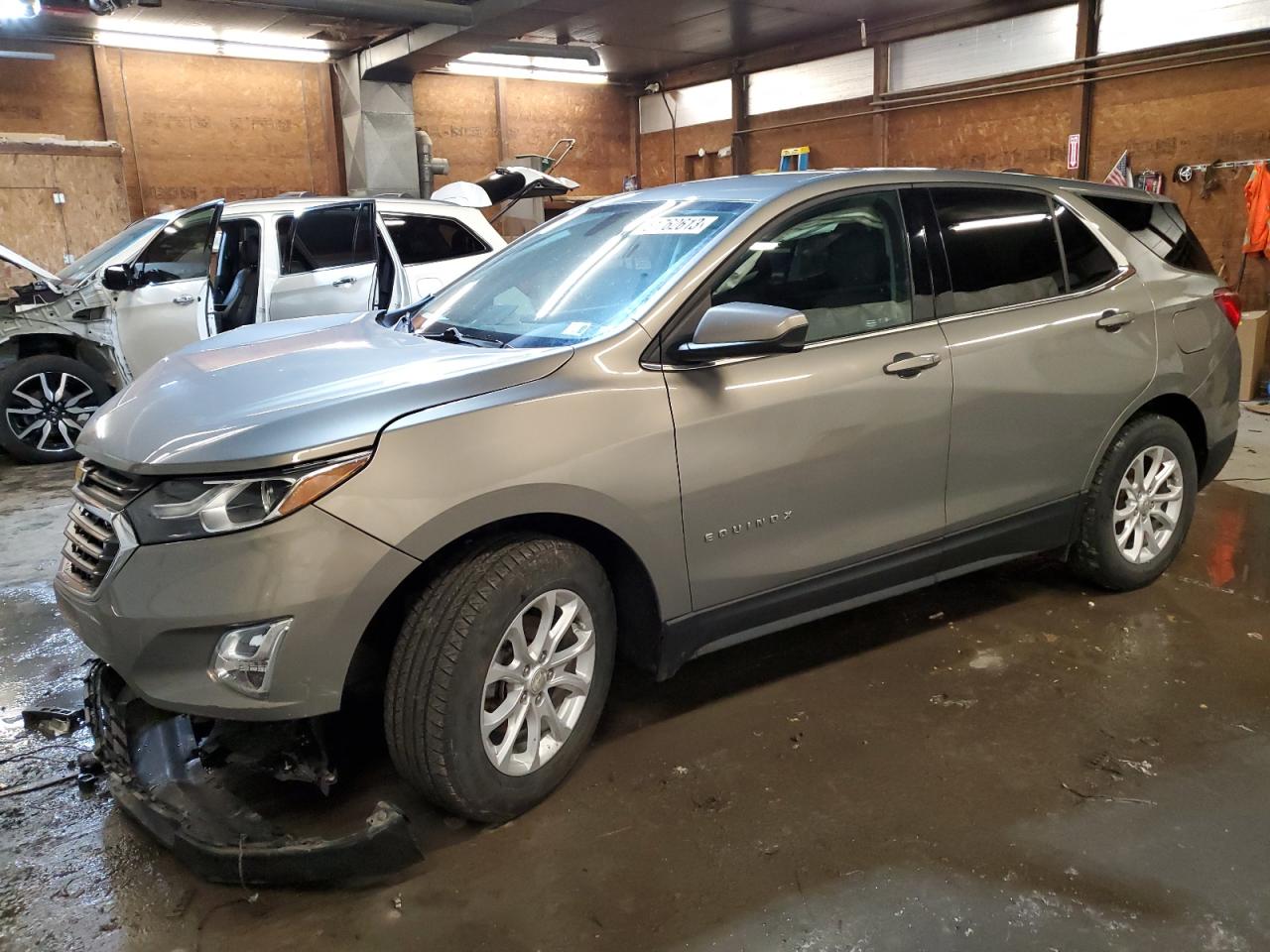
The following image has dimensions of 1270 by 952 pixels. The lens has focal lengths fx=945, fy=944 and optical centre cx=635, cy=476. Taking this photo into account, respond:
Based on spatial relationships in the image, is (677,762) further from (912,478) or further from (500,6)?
(500,6)

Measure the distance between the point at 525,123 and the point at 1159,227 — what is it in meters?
10.6

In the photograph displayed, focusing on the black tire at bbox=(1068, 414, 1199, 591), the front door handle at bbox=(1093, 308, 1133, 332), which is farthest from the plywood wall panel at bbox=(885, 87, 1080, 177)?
the front door handle at bbox=(1093, 308, 1133, 332)

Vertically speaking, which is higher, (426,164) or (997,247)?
(426,164)

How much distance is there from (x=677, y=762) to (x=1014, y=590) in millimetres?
1854

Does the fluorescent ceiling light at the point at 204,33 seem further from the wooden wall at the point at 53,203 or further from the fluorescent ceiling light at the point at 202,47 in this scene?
the wooden wall at the point at 53,203

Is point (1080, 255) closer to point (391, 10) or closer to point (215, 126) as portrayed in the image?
point (391, 10)

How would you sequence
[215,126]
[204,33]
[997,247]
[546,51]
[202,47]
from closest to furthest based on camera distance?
[997,247]
[204,33]
[202,47]
[215,126]
[546,51]

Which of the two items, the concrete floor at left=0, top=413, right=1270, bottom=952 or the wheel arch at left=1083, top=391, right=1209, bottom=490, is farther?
the wheel arch at left=1083, top=391, right=1209, bottom=490

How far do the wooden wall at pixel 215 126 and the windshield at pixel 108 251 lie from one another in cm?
378

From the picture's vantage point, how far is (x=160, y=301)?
6285mm

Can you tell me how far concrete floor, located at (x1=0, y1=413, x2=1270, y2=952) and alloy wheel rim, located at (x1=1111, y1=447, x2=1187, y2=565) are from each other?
1.01 ft

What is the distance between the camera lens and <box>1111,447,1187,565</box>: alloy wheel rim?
139 inches

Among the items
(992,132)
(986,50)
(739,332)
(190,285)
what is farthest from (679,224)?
(986,50)

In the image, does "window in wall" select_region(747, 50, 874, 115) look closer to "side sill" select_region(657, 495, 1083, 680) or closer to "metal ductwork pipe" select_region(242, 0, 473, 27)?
"metal ductwork pipe" select_region(242, 0, 473, 27)
